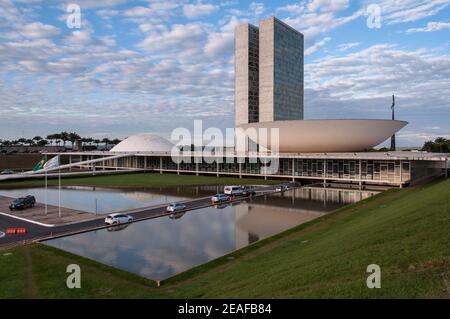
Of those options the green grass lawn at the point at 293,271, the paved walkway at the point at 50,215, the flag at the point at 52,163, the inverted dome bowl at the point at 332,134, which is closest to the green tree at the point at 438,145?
the inverted dome bowl at the point at 332,134

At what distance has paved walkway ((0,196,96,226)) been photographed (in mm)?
24328

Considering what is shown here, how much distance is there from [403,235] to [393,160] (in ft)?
114

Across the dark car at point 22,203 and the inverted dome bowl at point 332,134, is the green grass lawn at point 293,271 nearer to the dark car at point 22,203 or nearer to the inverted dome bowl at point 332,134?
the dark car at point 22,203

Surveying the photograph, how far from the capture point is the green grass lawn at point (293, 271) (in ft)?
26.5

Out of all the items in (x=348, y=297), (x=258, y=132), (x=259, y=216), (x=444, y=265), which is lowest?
(x=259, y=216)

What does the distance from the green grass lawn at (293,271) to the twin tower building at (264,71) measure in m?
81.7

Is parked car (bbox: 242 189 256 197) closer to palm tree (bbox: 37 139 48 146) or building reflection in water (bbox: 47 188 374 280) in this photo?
building reflection in water (bbox: 47 188 374 280)

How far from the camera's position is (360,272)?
9.06 m

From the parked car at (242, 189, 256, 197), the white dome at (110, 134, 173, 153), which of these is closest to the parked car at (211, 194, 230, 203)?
the parked car at (242, 189, 256, 197)

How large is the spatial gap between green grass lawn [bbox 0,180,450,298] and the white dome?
6481 cm

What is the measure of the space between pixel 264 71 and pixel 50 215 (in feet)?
260
